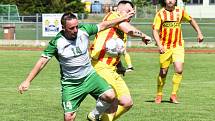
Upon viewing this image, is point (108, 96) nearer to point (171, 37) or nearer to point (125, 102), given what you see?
point (125, 102)

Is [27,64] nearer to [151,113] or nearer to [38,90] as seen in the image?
[38,90]

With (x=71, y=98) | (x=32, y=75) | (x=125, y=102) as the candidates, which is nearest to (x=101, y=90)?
(x=71, y=98)

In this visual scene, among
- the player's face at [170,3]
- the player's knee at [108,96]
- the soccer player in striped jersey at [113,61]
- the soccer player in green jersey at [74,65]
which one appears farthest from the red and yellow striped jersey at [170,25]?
the player's knee at [108,96]

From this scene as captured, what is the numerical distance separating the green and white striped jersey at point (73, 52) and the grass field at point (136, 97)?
2.39m

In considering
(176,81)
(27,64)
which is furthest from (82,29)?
(27,64)

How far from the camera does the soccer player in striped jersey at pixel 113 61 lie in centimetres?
966

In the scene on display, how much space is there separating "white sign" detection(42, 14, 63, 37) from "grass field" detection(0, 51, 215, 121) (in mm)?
12818

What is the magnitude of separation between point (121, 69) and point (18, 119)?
2.17 m

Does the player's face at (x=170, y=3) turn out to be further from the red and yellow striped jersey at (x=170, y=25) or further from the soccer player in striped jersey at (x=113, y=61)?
the soccer player in striped jersey at (x=113, y=61)

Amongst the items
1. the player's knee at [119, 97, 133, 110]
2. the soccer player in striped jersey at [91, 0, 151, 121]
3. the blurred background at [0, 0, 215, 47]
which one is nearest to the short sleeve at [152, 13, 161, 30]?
the soccer player in striped jersey at [91, 0, 151, 121]

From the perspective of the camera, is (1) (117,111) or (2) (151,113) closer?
(1) (117,111)

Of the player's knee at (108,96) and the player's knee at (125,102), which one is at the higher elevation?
the player's knee at (108,96)

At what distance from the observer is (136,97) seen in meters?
14.6

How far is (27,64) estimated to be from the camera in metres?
24.8
